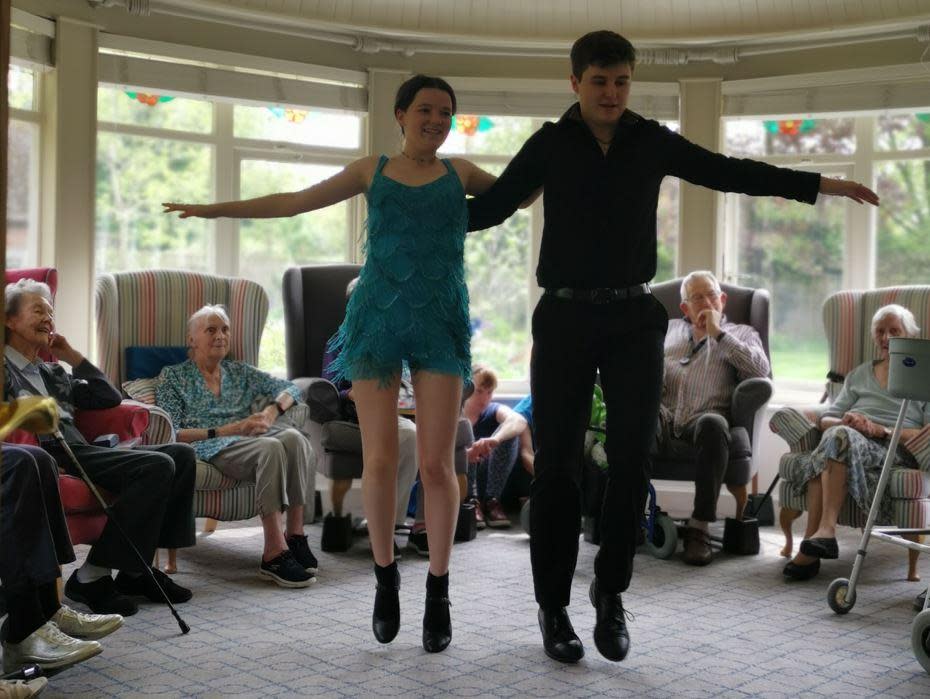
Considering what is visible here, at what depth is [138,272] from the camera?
15.6ft

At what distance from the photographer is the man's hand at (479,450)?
16.3ft

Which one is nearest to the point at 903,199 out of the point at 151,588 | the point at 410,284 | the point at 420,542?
→ the point at 420,542

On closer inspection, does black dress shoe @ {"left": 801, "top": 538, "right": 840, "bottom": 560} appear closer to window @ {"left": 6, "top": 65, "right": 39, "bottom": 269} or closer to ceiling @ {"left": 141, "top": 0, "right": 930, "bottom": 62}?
ceiling @ {"left": 141, "top": 0, "right": 930, "bottom": 62}

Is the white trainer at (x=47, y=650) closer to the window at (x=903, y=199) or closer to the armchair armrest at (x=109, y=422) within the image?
the armchair armrest at (x=109, y=422)

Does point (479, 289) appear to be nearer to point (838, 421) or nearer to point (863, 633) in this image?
point (838, 421)

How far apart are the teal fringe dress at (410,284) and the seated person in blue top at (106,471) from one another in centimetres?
93

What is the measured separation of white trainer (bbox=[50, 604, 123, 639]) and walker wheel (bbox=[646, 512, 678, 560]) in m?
2.26

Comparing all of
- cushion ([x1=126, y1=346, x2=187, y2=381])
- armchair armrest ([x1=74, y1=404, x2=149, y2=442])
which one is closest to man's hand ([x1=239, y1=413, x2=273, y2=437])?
armchair armrest ([x1=74, y1=404, x2=149, y2=442])

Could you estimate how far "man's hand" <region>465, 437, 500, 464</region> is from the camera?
16.3ft

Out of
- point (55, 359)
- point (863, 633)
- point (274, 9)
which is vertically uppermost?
point (274, 9)

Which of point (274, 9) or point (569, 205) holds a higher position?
point (274, 9)

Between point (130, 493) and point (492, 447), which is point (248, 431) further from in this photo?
point (492, 447)

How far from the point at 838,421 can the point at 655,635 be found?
1.52 metres

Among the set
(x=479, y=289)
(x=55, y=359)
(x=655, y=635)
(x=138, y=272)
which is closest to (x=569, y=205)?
(x=655, y=635)
